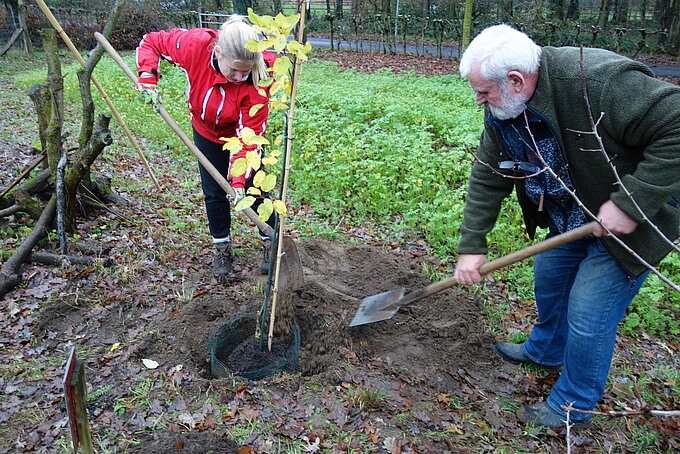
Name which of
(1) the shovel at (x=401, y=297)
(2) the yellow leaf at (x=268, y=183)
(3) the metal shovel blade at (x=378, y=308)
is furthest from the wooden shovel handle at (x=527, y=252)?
(2) the yellow leaf at (x=268, y=183)

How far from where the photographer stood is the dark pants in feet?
12.2

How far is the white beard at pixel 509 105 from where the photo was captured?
2.20 metres

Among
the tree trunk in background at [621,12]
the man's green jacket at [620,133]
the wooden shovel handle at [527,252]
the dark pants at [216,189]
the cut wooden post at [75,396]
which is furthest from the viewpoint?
the tree trunk in background at [621,12]

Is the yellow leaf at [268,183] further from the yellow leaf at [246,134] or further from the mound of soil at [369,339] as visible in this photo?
the mound of soil at [369,339]

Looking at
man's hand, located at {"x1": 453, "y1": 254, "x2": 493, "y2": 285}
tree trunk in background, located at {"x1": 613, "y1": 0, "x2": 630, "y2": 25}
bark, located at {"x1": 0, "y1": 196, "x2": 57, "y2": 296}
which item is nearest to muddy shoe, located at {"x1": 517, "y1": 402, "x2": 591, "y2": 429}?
man's hand, located at {"x1": 453, "y1": 254, "x2": 493, "y2": 285}

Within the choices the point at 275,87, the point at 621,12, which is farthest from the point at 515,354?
the point at 621,12

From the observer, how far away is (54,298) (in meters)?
3.51

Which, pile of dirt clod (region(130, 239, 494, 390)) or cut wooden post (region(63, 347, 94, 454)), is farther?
pile of dirt clod (region(130, 239, 494, 390))

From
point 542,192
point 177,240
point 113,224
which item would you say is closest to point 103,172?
point 113,224

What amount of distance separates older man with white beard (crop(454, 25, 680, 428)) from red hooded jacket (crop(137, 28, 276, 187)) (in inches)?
64.1

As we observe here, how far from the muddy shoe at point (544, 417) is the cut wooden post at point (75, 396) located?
233 cm

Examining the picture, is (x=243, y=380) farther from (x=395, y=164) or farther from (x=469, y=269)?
(x=395, y=164)

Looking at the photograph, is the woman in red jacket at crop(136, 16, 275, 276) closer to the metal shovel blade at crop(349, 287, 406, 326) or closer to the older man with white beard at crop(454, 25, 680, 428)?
the metal shovel blade at crop(349, 287, 406, 326)

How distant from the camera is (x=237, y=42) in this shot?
2936mm
